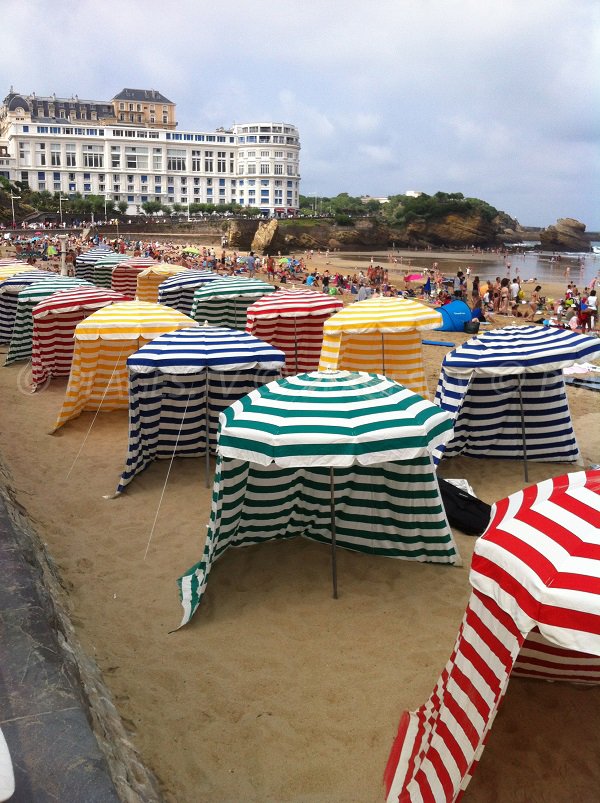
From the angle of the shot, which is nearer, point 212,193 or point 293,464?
point 293,464

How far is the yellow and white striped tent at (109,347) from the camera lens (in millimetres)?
8602

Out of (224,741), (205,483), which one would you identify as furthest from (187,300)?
(224,741)

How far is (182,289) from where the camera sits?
1559 cm

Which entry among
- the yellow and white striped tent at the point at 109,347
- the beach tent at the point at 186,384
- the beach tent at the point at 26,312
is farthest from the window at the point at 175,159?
the beach tent at the point at 186,384

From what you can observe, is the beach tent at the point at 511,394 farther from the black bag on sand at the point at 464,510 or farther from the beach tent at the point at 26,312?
the beach tent at the point at 26,312

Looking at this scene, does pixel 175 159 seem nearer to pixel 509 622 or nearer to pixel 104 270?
pixel 104 270

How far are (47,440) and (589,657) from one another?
25.7ft

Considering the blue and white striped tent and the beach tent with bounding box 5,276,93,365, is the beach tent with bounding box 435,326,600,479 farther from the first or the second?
the beach tent with bounding box 5,276,93,365

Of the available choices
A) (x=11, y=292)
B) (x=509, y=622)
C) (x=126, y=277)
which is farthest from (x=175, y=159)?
(x=509, y=622)

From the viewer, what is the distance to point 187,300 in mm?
15766

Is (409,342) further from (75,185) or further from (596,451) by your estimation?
(75,185)

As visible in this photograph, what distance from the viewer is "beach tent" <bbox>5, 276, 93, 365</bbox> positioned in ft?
43.1

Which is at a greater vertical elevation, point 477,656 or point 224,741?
point 477,656

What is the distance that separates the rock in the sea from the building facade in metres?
40.2
